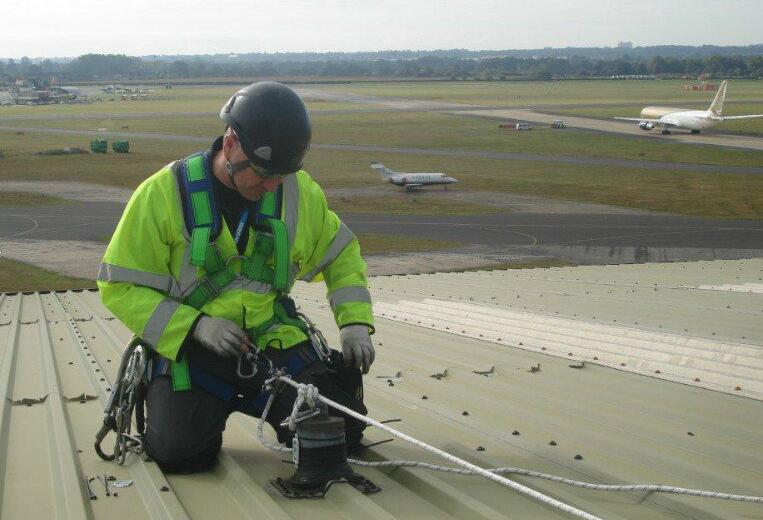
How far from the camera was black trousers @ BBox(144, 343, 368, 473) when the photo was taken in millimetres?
4789

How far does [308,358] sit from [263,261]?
618 mm

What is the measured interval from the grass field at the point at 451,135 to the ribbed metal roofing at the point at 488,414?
212 ft

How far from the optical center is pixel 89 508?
4.25m

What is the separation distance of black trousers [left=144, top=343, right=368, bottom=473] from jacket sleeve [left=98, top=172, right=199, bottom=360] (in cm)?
22

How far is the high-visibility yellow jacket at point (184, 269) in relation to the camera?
479 cm

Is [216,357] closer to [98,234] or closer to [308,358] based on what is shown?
[308,358]

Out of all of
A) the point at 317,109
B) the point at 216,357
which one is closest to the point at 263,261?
the point at 216,357

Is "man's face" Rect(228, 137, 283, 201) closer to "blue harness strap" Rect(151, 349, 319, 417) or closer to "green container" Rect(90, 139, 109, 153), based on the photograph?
"blue harness strap" Rect(151, 349, 319, 417)

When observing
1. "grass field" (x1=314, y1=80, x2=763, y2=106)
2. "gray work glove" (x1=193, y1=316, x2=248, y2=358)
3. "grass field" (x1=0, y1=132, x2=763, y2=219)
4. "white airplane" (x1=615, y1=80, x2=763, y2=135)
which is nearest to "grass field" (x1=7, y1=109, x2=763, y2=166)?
"white airplane" (x1=615, y1=80, x2=763, y2=135)

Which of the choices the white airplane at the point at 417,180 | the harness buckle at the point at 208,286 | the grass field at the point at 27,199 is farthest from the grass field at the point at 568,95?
the harness buckle at the point at 208,286


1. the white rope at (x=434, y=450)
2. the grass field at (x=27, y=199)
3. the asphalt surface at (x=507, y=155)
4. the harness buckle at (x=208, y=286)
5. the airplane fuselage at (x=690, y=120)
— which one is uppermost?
the harness buckle at (x=208, y=286)

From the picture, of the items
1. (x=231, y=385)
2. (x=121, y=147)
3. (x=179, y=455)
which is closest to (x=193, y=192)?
(x=231, y=385)

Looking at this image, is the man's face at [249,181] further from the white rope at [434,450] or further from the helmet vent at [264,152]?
the white rope at [434,450]

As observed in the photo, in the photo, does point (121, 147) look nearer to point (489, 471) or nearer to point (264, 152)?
point (264, 152)
